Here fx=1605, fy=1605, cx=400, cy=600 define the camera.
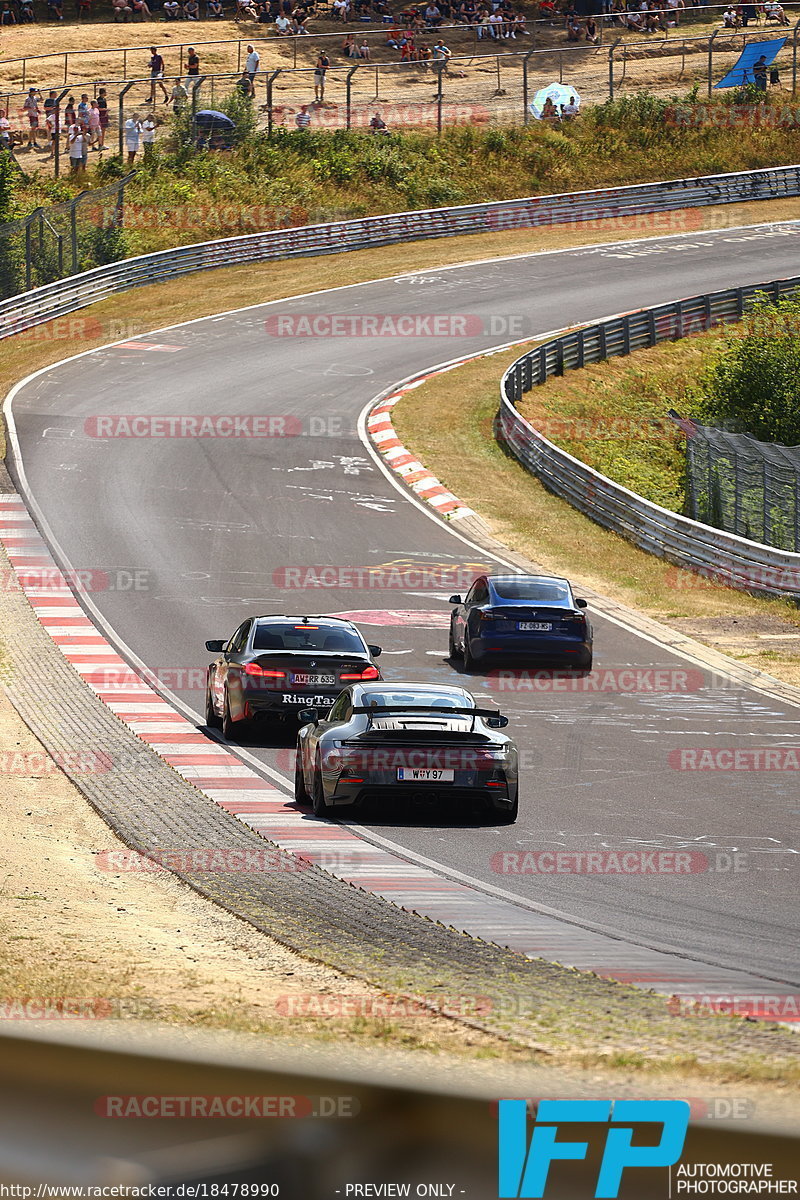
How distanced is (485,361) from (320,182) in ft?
55.9

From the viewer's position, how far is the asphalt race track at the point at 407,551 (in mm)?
11711

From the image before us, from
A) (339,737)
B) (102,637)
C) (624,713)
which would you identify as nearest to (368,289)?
(102,637)

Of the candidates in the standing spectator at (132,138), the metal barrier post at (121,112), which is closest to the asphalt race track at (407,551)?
the standing spectator at (132,138)

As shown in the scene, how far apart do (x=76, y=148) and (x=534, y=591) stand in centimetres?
3978

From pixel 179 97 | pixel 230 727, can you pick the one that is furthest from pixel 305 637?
pixel 179 97

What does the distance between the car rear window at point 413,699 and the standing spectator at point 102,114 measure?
4829 cm

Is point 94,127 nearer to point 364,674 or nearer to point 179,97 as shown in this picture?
point 179,97

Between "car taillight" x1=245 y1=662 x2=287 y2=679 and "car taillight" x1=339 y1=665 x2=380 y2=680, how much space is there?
655 mm

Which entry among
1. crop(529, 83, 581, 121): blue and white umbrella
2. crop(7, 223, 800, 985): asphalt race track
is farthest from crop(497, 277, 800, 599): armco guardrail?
crop(529, 83, 581, 121): blue and white umbrella

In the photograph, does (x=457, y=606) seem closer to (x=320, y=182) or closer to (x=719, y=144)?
(x=320, y=182)

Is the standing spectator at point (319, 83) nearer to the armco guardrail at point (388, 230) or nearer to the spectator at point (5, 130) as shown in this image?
the armco guardrail at point (388, 230)

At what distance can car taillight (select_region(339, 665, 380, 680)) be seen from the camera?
17.4 m

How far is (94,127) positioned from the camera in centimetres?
5822

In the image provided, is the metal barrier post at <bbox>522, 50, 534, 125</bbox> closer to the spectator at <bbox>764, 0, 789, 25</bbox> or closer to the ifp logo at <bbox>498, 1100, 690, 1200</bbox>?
the spectator at <bbox>764, 0, 789, 25</bbox>
